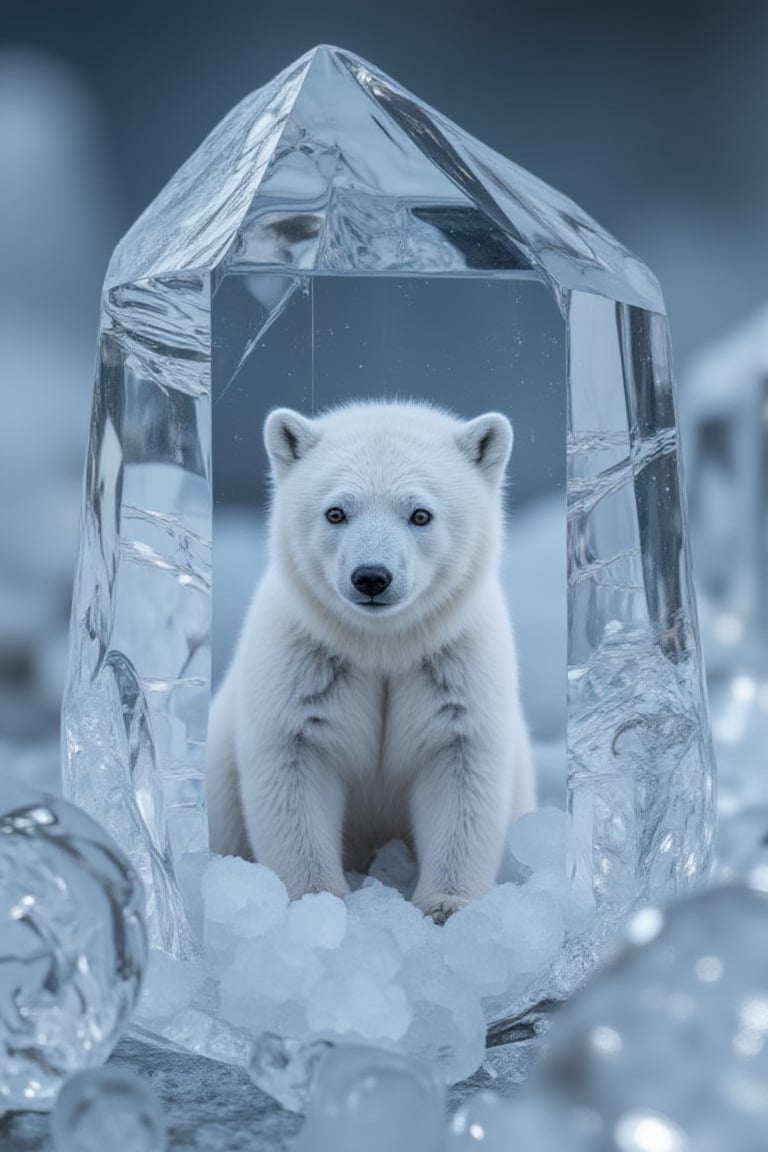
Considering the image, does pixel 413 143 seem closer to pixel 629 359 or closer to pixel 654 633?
pixel 629 359

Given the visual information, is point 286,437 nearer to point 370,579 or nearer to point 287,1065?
point 370,579

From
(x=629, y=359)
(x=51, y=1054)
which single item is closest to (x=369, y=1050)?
(x=51, y=1054)

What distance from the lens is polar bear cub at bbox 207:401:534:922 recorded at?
1318 millimetres

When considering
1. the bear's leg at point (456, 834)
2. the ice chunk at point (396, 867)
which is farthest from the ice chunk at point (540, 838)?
the ice chunk at point (396, 867)

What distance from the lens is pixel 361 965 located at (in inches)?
40.8

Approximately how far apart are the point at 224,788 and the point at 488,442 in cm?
48

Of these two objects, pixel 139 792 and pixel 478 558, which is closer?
pixel 139 792

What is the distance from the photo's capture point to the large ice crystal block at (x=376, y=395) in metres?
1.21

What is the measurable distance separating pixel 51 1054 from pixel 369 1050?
0.23 m

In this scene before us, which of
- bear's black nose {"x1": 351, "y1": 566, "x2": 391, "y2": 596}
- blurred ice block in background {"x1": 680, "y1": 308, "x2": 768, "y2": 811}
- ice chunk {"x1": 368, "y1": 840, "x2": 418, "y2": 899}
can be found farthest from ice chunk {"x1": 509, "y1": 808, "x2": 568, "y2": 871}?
blurred ice block in background {"x1": 680, "y1": 308, "x2": 768, "y2": 811}

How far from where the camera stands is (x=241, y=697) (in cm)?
138

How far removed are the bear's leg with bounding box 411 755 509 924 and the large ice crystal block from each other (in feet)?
0.40

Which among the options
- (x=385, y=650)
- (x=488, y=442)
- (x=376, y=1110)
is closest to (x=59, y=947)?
(x=376, y=1110)

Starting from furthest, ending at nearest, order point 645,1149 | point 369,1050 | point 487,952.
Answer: point 487,952
point 369,1050
point 645,1149
